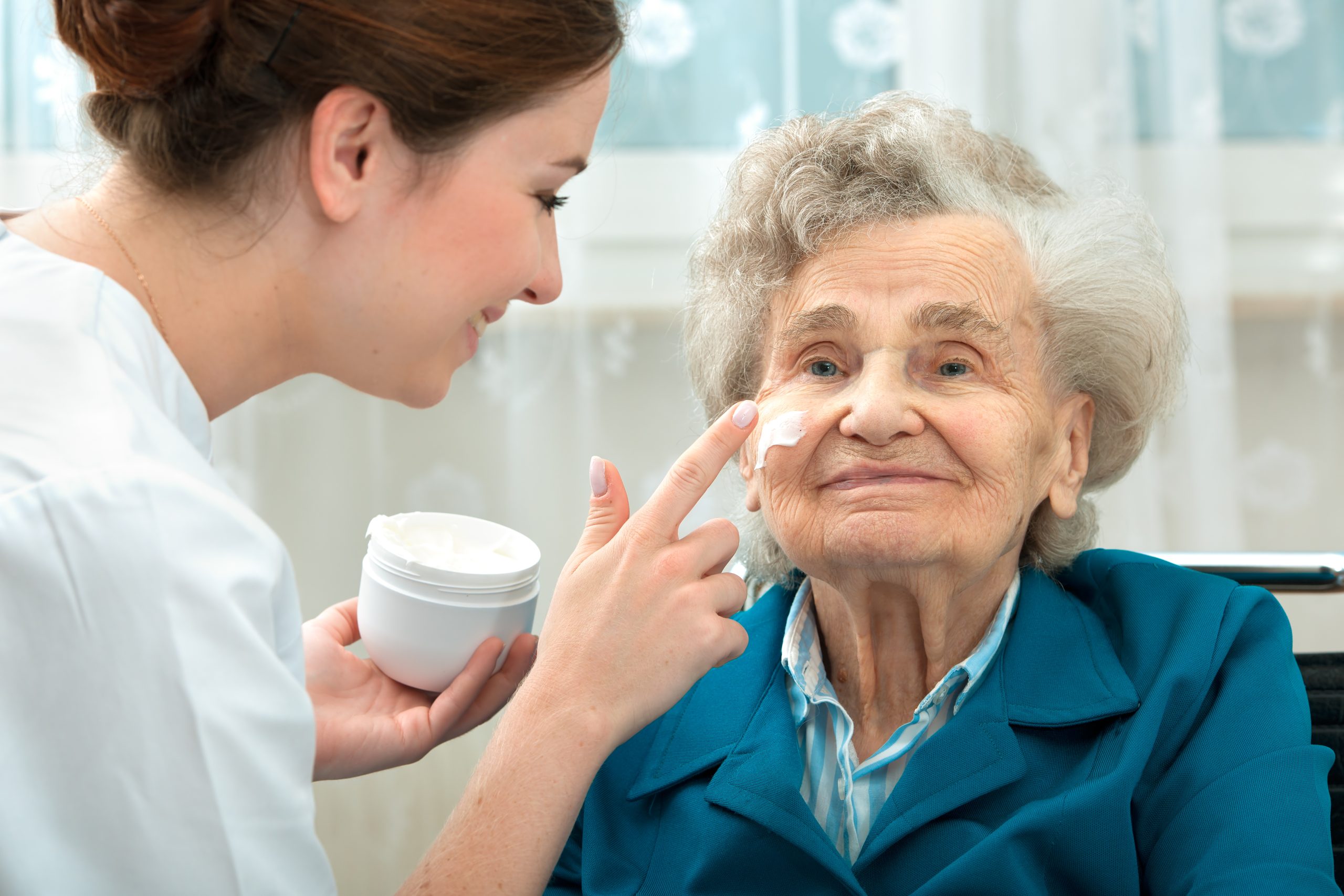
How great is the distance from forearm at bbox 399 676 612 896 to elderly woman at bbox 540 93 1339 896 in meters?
0.24

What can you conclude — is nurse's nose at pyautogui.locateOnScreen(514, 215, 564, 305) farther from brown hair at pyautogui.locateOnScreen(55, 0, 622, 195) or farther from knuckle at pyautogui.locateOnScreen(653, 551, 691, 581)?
knuckle at pyautogui.locateOnScreen(653, 551, 691, 581)

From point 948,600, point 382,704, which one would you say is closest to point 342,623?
point 382,704

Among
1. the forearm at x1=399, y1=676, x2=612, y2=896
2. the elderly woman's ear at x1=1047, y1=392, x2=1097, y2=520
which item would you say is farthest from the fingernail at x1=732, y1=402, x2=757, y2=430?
the elderly woman's ear at x1=1047, y1=392, x2=1097, y2=520

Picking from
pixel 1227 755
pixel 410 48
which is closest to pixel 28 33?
pixel 410 48

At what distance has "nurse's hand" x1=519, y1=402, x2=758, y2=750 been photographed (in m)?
1.06

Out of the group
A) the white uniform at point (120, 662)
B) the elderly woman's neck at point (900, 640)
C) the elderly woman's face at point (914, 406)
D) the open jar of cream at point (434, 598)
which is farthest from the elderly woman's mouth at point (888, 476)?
the white uniform at point (120, 662)

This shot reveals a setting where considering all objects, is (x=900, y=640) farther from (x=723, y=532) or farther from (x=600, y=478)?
(x=600, y=478)

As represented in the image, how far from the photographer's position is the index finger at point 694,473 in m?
1.13

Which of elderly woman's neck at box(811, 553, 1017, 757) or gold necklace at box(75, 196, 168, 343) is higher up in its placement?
gold necklace at box(75, 196, 168, 343)

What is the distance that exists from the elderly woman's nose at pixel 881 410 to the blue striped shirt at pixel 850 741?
270mm

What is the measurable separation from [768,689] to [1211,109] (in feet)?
5.23

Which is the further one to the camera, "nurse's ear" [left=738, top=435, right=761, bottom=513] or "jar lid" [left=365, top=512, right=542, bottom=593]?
"nurse's ear" [left=738, top=435, right=761, bottom=513]

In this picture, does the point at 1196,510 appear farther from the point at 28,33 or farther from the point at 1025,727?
the point at 28,33

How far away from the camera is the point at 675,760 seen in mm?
1283
